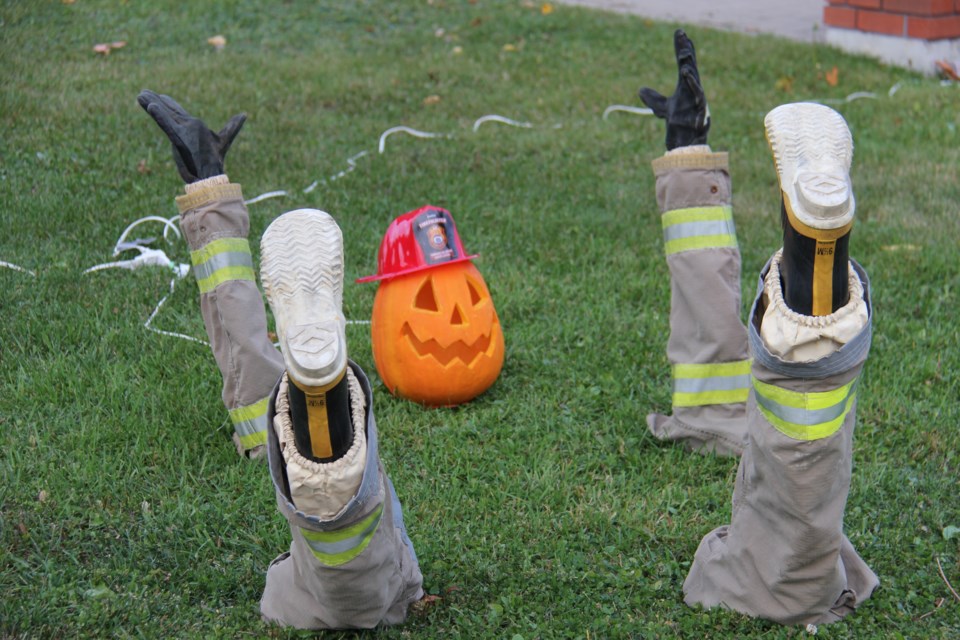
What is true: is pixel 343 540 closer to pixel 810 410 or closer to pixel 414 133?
pixel 810 410

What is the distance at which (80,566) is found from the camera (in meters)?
2.99

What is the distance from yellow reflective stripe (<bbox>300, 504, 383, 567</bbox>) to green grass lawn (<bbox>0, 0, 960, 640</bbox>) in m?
0.38

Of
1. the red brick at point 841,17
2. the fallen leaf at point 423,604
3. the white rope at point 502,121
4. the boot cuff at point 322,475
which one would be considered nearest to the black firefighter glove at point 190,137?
the boot cuff at point 322,475

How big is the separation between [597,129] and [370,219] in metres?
2.52

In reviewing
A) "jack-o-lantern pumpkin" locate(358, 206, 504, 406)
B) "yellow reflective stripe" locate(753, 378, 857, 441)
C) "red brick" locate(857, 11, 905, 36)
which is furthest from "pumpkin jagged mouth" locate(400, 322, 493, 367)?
"red brick" locate(857, 11, 905, 36)

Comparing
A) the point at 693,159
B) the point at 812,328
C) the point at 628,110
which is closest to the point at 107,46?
the point at 628,110

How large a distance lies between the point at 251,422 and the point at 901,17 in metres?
8.13

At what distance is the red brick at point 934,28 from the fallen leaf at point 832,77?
99 centimetres

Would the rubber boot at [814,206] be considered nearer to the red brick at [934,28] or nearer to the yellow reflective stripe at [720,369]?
the yellow reflective stripe at [720,369]

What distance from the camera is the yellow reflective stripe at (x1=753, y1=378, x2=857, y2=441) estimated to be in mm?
2463

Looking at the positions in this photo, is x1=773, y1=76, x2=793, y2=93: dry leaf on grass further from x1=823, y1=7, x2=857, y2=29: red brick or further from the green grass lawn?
x1=823, y1=7, x2=857, y2=29: red brick

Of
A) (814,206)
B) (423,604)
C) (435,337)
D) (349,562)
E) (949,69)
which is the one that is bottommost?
(949,69)

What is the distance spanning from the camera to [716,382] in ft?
12.0

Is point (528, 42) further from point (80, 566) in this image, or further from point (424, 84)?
point (80, 566)
